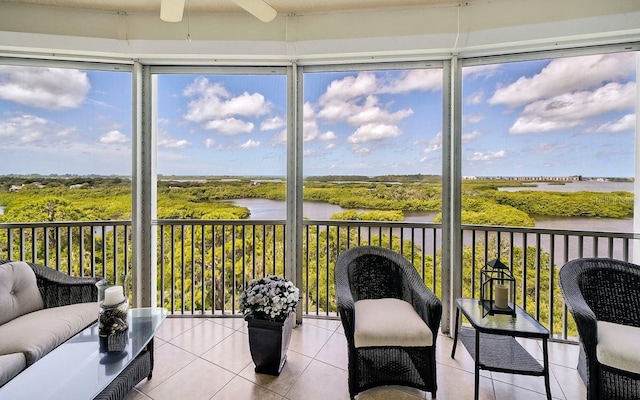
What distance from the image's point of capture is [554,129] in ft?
8.70

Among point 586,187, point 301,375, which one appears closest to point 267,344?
point 301,375

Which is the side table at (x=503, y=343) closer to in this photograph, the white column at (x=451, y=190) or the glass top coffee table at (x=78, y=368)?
the white column at (x=451, y=190)

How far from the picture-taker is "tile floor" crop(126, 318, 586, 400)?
193 cm

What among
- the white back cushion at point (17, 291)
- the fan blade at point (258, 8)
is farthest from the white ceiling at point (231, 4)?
the white back cushion at point (17, 291)

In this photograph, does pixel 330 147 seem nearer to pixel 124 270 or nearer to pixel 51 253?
pixel 124 270

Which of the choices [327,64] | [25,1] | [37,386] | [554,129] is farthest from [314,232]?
[25,1]

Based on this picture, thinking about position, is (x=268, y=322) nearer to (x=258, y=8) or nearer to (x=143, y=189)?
(x=143, y=189)

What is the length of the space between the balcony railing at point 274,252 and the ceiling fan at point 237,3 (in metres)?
1.90

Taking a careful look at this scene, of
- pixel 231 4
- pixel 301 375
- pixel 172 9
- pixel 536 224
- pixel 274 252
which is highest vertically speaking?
pixel 231 4

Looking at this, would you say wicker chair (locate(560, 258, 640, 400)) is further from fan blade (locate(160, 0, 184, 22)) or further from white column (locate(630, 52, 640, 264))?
fan blade (locate(160, 0, 184, 22))

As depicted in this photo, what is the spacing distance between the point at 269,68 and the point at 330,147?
105 cm

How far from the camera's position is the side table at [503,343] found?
1797 mm

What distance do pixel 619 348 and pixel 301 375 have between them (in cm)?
201

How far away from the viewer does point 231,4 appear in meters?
2.47
